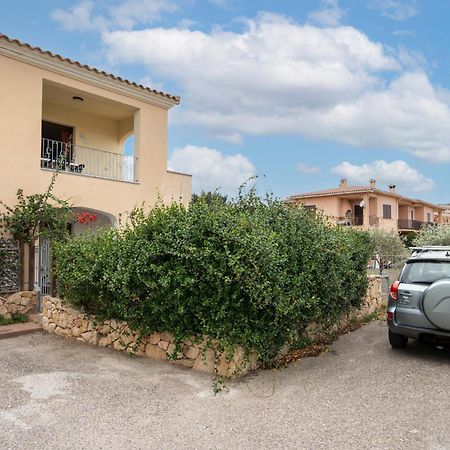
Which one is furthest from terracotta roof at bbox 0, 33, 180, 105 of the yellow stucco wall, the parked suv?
the parked suv

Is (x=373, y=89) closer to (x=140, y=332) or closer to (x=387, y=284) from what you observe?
(x=387, y=284)

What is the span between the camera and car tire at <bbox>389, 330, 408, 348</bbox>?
670 centimetres

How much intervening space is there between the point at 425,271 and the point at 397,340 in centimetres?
123

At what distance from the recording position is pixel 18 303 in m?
9.27

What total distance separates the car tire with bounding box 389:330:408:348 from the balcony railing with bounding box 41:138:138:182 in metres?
8.82

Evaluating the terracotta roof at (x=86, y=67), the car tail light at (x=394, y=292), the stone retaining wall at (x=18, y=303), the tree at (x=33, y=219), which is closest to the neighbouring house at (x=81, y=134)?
the terracotta roof at (x=86, y=67)

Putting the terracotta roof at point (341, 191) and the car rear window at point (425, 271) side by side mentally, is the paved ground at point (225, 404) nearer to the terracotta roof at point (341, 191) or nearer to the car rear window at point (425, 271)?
the car rear window at point (425, 271)

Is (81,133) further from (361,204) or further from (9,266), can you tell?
(361,204)

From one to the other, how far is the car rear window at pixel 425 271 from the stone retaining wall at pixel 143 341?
1.77m

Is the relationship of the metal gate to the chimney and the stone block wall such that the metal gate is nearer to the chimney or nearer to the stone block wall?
the stone block wall

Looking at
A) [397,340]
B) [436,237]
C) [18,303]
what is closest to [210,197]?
[397,340]

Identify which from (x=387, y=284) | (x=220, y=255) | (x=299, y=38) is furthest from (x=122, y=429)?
(x=387, y=284)

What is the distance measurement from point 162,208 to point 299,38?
563 centimetres

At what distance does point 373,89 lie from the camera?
38.0ft
